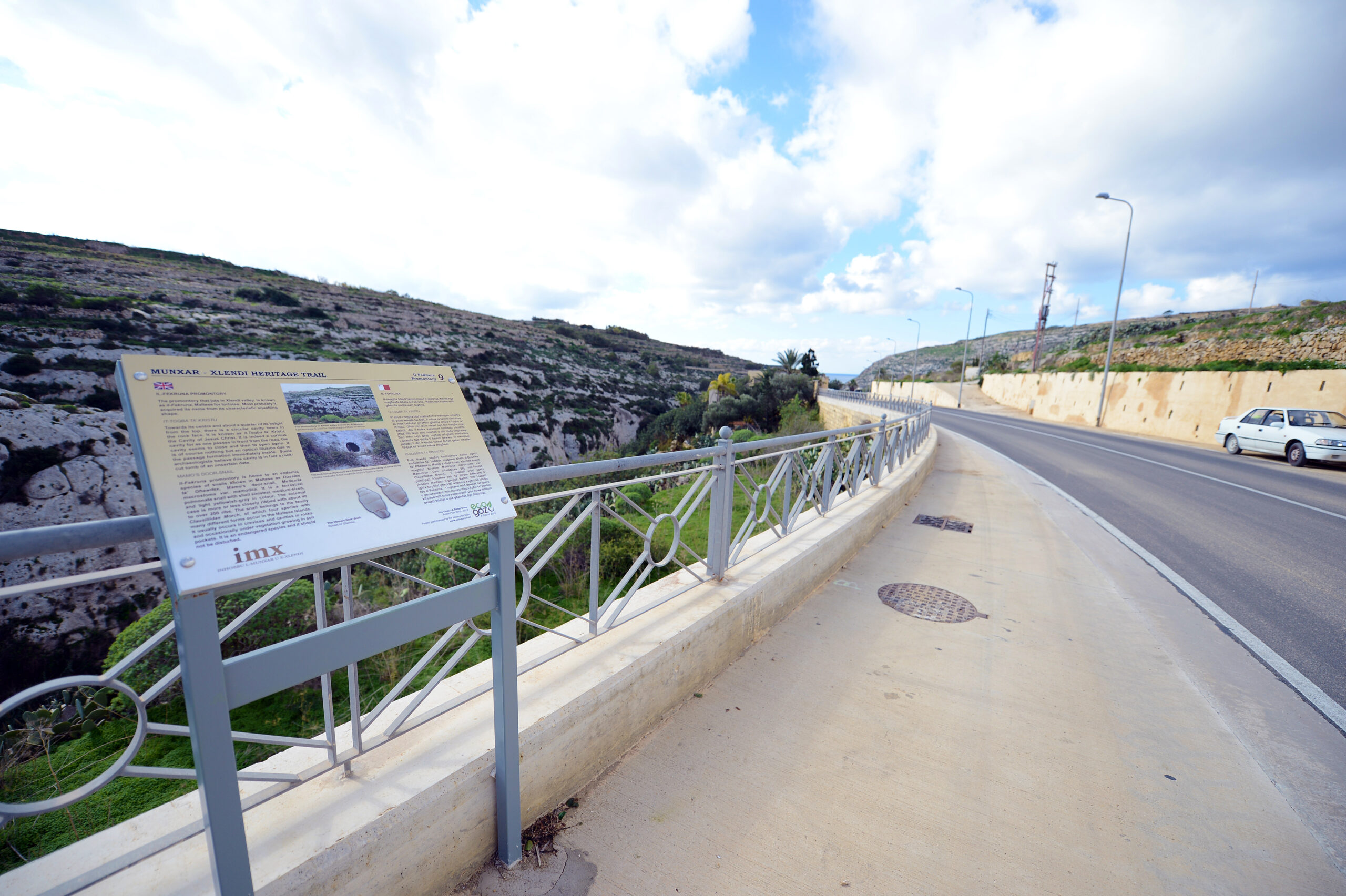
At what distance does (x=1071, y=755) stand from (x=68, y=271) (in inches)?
840

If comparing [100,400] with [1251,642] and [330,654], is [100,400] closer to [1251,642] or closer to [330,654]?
[330,654]

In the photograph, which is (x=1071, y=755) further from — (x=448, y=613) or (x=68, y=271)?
(x=68, y=271)

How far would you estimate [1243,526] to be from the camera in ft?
23.1

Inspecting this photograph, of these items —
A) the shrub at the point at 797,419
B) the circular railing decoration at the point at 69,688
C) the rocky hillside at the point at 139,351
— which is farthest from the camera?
the shrub at the point at 797,419

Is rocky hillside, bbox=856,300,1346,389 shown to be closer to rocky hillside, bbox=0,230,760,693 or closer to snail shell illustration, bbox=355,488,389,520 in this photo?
rocky hillside, bbox=0,230,760,693

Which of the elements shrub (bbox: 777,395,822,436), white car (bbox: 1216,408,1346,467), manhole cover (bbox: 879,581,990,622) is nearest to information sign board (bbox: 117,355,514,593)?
manhole cover (bbox: 879,581,990,622)

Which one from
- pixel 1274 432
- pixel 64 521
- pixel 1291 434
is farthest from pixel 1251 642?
pixel 1274 432

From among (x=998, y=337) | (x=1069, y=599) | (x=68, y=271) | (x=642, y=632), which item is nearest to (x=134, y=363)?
(x=642, y=632)

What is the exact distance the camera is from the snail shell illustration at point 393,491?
1460 mm

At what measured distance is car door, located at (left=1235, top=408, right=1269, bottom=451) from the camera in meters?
14.0

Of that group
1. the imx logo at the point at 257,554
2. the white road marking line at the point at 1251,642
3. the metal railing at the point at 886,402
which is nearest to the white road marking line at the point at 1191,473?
the metal railing at the point at 886,402

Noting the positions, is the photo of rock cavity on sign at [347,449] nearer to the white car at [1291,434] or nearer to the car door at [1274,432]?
the white car at [1291,434]

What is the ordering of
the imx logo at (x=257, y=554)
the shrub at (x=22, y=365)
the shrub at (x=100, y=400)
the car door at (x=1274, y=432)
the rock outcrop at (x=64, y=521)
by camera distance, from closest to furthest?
the imx logo at (x=257, y=554) < the rock outcrop at (x=64, y=521) < the shrub at (x=100, y=400) < the shrub at (x=22, y=365) < the car door at (x=1274, y=432)

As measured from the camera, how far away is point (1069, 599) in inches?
176
